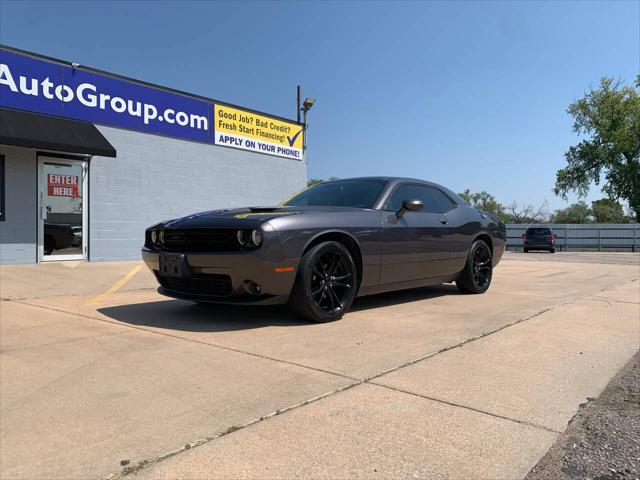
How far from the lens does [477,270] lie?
22.3 ft

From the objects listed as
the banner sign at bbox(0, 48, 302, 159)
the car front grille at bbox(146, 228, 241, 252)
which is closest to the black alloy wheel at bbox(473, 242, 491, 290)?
the car front grille at bbox(146, 228, 241, 252)

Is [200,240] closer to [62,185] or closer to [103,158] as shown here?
[62,185]

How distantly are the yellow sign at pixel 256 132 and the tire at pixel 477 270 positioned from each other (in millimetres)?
9771

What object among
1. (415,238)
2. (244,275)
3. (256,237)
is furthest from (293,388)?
(415,238)

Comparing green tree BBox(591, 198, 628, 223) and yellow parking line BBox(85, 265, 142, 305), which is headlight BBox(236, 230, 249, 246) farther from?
green tree BBox(591, 198, 628, 223)

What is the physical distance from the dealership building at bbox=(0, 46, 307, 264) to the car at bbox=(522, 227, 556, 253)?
56.1ft

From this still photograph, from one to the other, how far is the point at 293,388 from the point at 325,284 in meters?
1.80

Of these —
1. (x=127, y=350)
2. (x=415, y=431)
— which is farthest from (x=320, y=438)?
(x=127, y=350)

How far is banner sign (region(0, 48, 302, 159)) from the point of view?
34.3 feet

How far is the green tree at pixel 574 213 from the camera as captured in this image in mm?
70500

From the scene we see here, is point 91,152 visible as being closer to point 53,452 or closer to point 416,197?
point 416,197

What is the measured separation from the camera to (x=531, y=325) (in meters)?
4.77

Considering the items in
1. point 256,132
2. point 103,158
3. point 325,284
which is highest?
point 256,132

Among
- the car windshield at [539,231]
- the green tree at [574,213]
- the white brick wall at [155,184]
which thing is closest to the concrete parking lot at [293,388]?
the white brick wall at [155,184]
